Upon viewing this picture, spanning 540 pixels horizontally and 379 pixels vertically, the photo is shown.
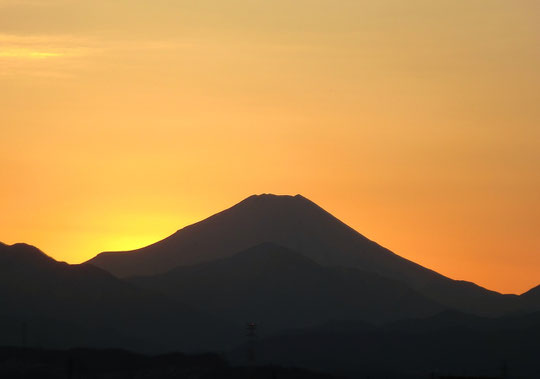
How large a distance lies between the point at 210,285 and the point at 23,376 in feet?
391

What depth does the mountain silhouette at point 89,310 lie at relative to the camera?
147375mm

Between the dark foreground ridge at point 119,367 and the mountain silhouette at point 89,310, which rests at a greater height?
the mountain silhouette at point 89,310

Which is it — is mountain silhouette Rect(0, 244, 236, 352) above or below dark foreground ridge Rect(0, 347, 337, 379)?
above

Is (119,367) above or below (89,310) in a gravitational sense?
below

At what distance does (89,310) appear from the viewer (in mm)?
158375

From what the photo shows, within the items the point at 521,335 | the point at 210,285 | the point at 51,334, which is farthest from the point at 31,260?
the point at 521,335

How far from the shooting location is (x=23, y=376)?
79.8 meters

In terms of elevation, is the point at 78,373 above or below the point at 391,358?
below

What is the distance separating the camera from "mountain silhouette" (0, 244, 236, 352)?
14738 cm

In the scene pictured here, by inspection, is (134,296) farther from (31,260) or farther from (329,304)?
(329,304)

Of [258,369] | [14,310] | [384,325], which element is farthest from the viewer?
[384,325]

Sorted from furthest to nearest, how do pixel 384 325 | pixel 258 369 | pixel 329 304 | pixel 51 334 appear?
pixel 329 304
pixel 384 325
pixel 51 334
pixel 258 369

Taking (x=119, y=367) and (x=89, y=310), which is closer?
(x=119, y=367)

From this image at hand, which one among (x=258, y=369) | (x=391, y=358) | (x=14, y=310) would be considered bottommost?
(x=258, y=369)
